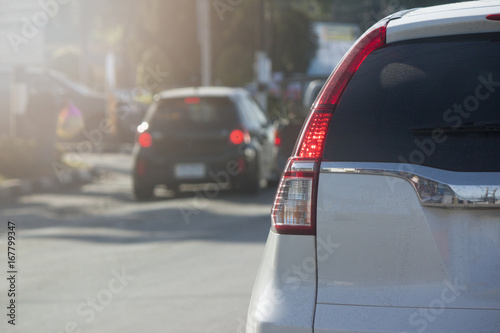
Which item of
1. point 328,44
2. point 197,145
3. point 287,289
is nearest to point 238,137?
point 197,145

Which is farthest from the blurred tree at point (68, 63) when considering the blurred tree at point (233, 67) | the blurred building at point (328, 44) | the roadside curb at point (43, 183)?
the roadside curb at point (43, 183)

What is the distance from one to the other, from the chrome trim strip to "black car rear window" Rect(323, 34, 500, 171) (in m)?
0.02

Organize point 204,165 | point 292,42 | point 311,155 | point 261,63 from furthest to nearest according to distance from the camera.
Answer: point 292,42
point 261,63
point 204,165
point 311,155

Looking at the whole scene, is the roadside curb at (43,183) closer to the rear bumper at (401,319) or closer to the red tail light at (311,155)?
the red tail light at (311,155)

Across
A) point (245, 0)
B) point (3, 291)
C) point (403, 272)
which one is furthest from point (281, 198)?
point (245, 0)

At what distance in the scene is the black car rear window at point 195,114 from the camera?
13.3m

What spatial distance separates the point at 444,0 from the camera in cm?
1124

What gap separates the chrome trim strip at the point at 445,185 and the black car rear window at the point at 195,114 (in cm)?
1028

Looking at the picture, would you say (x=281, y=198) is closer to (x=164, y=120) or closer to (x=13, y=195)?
(x=164, y=120)

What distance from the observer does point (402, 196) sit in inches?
117

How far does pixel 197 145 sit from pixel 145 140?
2.59 feet

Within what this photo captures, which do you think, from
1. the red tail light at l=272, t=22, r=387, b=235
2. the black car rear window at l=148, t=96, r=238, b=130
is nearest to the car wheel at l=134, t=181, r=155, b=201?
the black car rear window at l=148, t=96, r=238, b=130

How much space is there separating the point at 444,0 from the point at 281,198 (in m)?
8.59

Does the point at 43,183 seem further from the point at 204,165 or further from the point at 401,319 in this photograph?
the point at 401,319
